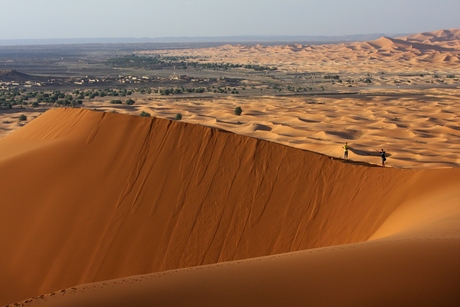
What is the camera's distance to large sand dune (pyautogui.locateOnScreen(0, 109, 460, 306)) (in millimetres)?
11789

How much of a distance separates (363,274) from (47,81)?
77.5 meters

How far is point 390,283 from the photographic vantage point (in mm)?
6582

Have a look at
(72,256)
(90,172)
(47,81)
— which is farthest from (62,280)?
(47,81)

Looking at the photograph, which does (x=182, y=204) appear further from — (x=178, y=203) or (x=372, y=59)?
(x=372, y=59)

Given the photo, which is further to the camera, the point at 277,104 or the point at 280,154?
the point at 277,104

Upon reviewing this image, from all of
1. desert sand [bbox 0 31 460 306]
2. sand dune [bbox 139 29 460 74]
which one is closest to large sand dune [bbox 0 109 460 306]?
desert sand [bbox 0 31 460 306]

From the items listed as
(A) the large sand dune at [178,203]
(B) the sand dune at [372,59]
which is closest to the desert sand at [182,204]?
(A) the large sand dune at [178,203]

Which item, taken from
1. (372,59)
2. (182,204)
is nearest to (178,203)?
(182,204)

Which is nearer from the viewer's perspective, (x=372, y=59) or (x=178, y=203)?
(x=178, y=203)

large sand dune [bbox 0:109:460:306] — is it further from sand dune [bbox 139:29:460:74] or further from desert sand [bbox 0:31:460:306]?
sand dune [bbox 139:29:460:74]

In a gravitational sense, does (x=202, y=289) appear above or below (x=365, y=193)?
above

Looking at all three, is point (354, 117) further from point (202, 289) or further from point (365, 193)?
point (202, 289)

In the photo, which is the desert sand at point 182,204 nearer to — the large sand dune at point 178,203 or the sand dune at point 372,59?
the large sand dune at point 178,203

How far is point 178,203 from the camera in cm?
1314
